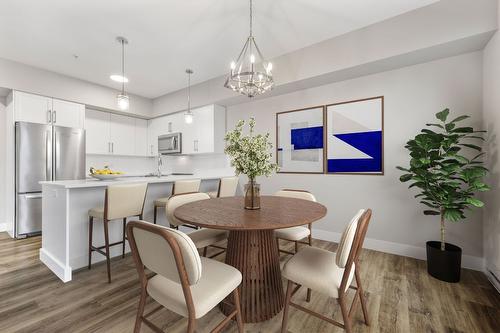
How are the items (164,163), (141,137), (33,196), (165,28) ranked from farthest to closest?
(164,163), (141,137), (33,196), (165,28)

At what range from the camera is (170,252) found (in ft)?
3.21

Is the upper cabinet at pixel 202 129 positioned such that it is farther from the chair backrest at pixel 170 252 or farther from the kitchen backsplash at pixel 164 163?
the chair backrest at pixel 170 252

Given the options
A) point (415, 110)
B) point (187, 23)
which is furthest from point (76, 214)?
point (415, 110)

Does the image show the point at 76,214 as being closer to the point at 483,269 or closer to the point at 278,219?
the point at 278,219

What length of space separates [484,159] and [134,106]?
5918mm

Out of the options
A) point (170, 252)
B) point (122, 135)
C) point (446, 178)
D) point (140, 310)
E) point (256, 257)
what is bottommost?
point (140, 310)

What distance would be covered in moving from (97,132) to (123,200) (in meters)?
3.27

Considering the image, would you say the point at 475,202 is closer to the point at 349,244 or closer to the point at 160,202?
the point at 349,244

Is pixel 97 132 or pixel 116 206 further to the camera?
pixel 97 132

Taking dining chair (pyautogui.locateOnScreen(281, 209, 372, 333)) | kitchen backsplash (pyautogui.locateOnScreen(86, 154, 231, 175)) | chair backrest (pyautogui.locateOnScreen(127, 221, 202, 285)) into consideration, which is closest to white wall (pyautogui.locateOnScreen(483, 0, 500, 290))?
dining chair (pyautogui.locateOnScreen(281, 209, 372, 333))

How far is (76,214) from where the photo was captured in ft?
7.63

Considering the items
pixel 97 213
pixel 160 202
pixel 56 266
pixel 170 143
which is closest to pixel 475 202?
pixel 160 202

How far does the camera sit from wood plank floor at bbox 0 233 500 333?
1.55 metres

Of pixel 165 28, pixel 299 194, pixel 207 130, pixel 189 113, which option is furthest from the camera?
pixel 207 130
